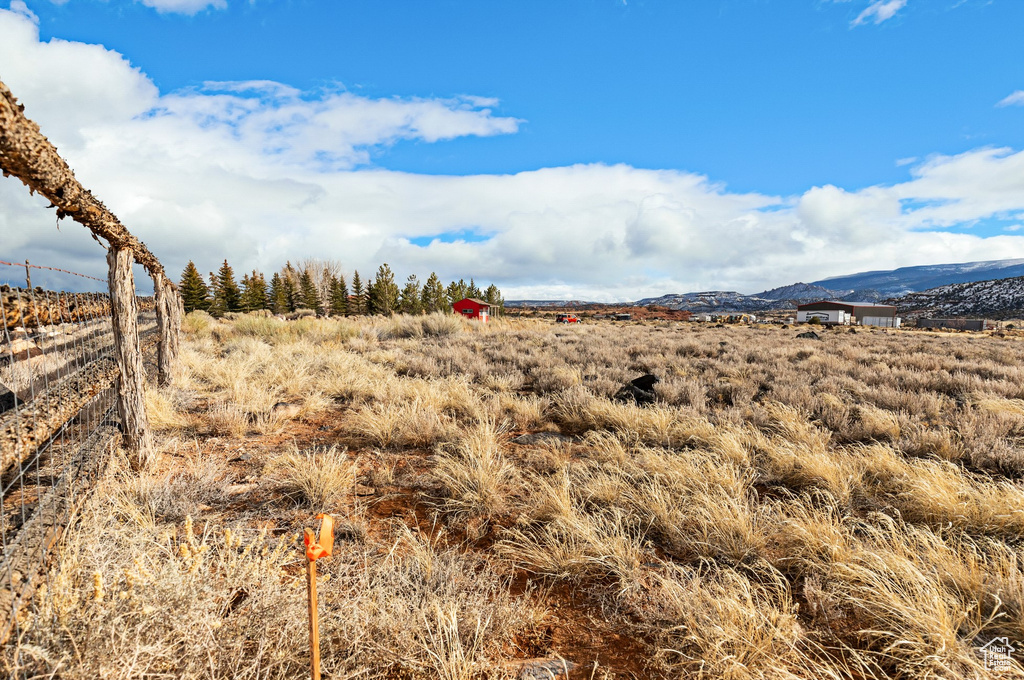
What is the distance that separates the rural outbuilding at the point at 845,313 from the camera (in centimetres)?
6309

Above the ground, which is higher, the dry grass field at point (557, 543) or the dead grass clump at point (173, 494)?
the dead grass clump at point (173, 494)

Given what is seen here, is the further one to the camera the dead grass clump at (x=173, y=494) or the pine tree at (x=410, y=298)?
the pine tree at (x=410, y=298)

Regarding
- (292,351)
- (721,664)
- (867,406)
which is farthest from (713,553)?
(292,351)

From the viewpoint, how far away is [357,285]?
6341 centimetres

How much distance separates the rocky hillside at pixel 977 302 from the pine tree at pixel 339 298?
113 metres

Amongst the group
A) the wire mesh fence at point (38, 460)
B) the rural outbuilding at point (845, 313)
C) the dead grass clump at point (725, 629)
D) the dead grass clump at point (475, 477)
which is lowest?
the rural outbuilding at point (845, 313)

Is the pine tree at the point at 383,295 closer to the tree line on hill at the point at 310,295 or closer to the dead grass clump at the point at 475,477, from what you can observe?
the tree line on hill at the point at 310,295

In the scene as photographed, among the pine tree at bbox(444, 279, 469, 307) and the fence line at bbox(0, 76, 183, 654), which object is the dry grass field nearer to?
the fence line at bbox(0, 76, 183, 654)

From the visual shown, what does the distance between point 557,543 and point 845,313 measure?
79.2m

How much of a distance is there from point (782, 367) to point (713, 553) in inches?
295

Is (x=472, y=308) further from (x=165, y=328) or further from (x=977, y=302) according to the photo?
(x=977, y=302)

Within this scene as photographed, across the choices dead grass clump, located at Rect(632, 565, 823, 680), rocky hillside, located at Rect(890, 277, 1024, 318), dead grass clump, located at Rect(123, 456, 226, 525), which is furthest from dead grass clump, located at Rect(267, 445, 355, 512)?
rocky hillside, located at Rect(890, 277, 1024, 318)

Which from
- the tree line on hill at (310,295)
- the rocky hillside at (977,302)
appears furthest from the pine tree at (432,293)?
the rocky hillside at (977,302)

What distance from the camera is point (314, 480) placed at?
3.75 metres
